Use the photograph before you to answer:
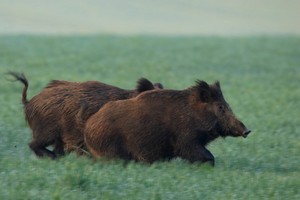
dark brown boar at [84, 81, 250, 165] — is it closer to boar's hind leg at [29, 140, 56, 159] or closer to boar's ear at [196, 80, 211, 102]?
boar's ear at [196, 80, 211, 102]

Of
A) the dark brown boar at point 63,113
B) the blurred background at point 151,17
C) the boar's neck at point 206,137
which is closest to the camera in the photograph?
the boar's neck at point 206,137

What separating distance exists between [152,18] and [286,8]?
9.36 m

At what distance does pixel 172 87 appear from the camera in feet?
70.1

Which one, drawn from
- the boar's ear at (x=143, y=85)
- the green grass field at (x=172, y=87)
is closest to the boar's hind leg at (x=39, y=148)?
the green grass field at (x=172, y=87)

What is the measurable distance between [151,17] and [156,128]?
3809 cm

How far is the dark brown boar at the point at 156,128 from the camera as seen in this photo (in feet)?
35.0

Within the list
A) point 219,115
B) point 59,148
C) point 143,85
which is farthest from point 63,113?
point 219,115

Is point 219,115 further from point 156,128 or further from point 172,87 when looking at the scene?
point 172,87

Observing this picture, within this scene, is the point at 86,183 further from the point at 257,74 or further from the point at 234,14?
the point at 234,14

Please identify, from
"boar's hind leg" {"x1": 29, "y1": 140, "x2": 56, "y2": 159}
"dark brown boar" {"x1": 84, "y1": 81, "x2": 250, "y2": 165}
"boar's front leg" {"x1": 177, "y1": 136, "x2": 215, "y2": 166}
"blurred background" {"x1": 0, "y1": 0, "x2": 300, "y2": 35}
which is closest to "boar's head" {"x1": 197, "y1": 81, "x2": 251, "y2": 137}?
"dark brown boar" {"x1": 84, "y1": 81, "x2": 250, "y2": 165}

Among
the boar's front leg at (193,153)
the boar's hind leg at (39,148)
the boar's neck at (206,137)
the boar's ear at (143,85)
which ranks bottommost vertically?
the boar's hind leg at (39,148)

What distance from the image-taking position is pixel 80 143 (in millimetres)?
11094

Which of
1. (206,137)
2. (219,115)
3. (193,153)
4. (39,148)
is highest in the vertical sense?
(219,115)

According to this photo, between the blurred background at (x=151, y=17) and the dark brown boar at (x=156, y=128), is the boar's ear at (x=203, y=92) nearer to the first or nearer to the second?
the dark brown boar at (x=156, y=128)
